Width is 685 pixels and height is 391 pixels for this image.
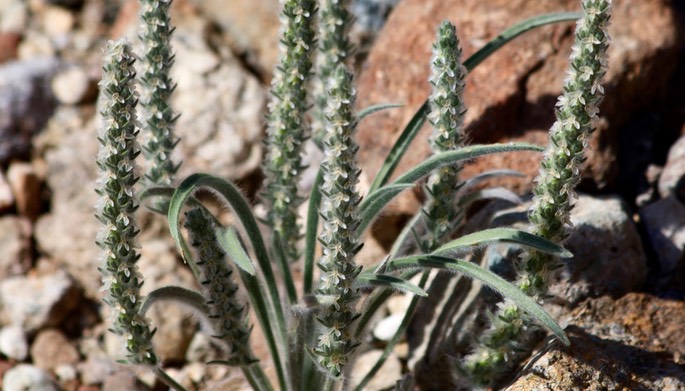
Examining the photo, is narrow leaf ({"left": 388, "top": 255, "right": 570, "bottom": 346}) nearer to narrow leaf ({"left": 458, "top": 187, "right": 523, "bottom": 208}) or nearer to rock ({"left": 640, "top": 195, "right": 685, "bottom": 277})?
narrow leaf ({"left": 458, "top": 187, "right": 523, "bottom": 208})

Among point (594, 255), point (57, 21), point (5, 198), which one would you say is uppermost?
point (57, 21)

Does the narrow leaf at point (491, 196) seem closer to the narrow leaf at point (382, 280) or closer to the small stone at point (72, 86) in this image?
the narrow leaf at point (382, 280)

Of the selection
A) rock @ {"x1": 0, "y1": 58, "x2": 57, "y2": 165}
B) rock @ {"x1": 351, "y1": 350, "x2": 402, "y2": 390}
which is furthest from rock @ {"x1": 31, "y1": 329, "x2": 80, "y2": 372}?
rock @ {"x1": 351, "y1": 350, "x2": 402, "y2": 390}

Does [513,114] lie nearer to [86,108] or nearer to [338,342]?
[338,342]

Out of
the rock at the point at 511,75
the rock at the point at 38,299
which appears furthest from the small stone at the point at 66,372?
the rock at the point at 511,75

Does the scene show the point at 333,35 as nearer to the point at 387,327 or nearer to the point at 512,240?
the point at 512,240

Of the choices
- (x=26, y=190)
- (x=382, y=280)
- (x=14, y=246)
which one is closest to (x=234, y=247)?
(x=382, y=280)

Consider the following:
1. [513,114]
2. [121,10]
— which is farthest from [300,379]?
[121,10]
